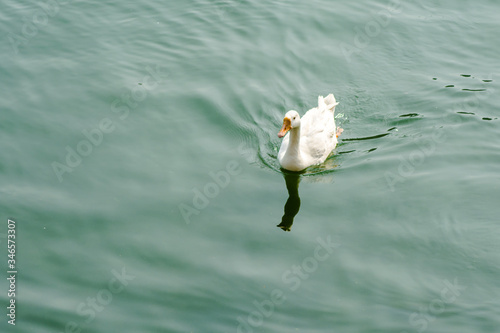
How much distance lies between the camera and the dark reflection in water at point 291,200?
398 inches

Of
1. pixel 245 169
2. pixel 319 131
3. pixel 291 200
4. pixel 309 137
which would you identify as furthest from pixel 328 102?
pixel 291 200

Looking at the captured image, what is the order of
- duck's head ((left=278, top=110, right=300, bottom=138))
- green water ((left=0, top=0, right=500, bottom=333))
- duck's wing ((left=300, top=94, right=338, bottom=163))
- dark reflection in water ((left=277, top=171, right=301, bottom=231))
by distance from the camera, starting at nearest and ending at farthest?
green water ((left=0, top=0, right=500, bottom=333)), dark reflection in water ((left=277, top=171, right=301, bottom=231)), duck's head ((left=278, top=110, right=300, bottom=138)), duck's wing ((left=300, top=94, right=338, bottom=163))

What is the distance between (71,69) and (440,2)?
1012cm

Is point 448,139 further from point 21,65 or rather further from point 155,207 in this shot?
point 21,65

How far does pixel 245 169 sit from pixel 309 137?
1445mm

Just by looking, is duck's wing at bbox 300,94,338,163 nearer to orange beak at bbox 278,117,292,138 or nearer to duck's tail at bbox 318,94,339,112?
duck's tail at bbox 318,94,339,112

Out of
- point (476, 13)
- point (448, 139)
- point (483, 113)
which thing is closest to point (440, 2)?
point (476, 13)

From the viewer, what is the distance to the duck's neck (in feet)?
35.6

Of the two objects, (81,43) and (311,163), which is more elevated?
(81,43)

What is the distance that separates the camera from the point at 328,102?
40.9 ft

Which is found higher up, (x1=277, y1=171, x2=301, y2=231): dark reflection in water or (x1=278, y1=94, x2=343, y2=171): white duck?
(x1=278, y1=94, x2=343, y2=171): white duck

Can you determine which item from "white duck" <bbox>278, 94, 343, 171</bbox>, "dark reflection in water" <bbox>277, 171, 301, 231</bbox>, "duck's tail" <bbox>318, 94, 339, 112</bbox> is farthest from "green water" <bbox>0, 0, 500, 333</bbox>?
"duck's tail" <bbox>318, 94, 339, 112</bbox>

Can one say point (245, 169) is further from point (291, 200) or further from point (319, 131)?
point (319, 131)

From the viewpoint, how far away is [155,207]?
33.3 feet
